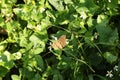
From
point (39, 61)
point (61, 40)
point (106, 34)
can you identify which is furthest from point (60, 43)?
point (106, 34)

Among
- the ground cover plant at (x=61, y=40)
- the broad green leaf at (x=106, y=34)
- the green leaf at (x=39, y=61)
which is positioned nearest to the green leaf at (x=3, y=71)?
the ground cover plant at (x=61, y=40)

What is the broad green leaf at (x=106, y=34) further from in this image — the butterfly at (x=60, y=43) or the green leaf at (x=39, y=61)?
the green leaf at (x=39, y=61)

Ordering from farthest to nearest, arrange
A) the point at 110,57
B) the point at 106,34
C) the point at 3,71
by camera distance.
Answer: the point at 3,71
the point at 106,34
the point at 110,57

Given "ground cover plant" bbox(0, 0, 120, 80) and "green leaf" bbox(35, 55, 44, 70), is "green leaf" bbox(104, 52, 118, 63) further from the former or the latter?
"green leaf" bbox(35, 55, 44, 70)

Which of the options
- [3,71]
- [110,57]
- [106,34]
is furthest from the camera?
[3,71]

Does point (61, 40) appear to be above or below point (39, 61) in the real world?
above

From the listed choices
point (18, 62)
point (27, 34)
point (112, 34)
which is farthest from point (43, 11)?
point (112, 34)

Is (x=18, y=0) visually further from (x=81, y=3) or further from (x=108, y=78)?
(x=108, y=78)

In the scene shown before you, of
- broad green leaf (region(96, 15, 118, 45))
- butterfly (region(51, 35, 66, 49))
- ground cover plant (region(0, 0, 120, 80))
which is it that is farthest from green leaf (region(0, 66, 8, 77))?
broad green leaf (region(96, 15, 118, 45))

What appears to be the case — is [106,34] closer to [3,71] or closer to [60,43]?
[60,43]
